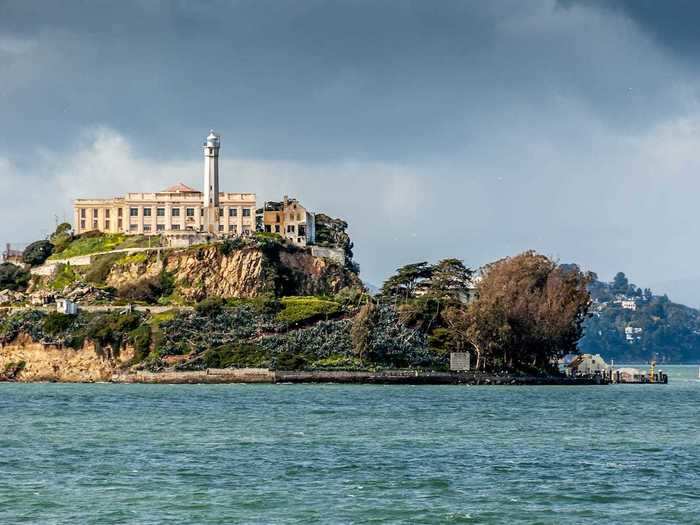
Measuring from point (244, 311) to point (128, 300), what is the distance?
49.7 feet

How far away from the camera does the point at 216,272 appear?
165m

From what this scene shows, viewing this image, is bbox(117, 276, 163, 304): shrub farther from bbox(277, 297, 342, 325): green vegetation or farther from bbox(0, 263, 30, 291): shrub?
bbox(0, 263, 30, 291): shrub

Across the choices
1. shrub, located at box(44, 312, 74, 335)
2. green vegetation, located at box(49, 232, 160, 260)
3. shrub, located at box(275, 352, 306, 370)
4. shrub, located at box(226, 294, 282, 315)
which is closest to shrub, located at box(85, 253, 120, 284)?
green vegetation, located at box(49, 232, 160, 260)

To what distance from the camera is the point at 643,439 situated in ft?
241

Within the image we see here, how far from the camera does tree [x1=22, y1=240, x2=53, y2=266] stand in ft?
595

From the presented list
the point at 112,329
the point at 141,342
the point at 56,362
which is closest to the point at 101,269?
the point at 112,329

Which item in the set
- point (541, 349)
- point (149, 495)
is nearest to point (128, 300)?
point (541, 349)

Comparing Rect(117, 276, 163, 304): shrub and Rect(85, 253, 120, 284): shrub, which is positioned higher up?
Rect(85, 253, 120, 284): shrub

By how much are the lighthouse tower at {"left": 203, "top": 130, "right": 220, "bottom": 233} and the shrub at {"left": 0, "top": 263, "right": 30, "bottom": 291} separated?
2336cm

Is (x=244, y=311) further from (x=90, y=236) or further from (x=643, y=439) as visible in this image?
(x=643, y=439)

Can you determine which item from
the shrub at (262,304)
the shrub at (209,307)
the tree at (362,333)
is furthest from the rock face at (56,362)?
the tree at (362,333)

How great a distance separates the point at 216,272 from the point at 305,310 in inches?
586

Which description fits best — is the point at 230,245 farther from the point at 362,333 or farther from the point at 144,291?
the point at 362,333

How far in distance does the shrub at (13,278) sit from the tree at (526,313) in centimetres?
5793
